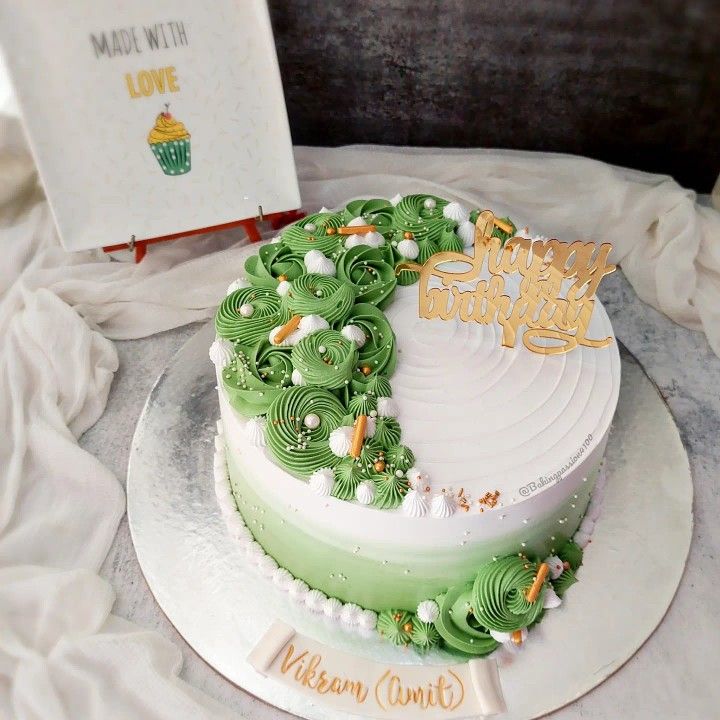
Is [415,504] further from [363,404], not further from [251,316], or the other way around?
[251,316]

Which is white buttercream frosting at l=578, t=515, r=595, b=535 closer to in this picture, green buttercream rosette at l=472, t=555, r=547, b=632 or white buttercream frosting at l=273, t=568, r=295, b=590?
green buttercream rosette at l=472, t=555, r=547, b=632

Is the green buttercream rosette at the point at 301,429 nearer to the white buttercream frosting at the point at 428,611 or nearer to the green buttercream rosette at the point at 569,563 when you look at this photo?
the white buttercream frosting at the point at 428,611

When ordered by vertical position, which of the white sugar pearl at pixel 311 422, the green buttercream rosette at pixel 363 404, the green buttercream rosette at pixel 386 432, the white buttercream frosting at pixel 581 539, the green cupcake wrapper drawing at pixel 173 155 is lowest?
the white buttercream frosting at pixel 581 539

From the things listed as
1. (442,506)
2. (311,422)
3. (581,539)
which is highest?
(311,422)

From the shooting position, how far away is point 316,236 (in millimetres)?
2674

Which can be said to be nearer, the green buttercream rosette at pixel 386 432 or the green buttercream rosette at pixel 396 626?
the green buttercream rosette at pixel 386 432

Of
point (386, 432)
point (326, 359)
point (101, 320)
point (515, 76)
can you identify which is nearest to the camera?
point (386, 432)

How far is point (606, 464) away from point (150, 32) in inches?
78.9

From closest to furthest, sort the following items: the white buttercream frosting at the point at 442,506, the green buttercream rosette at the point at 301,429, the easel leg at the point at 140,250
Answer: the white buttercream frosting at the point at 442,506 < the green buttercream rosette at the point at 301,429 < the easel leg at the point at 140,250

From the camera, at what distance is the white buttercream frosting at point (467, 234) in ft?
8.78

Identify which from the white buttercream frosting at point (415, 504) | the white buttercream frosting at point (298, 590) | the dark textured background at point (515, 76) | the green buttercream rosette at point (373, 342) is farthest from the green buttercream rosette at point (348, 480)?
the dark textured background at point (515, 76)

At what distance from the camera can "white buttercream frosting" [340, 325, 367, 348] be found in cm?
230

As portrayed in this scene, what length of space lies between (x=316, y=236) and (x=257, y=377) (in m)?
0.59

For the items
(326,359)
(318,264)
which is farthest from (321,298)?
(326,359)
